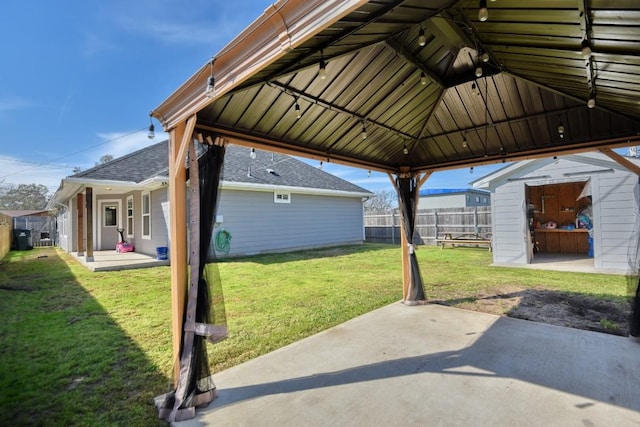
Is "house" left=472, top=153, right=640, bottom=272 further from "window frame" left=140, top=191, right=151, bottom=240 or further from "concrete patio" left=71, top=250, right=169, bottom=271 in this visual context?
"window frame" left=140, top=191, right=151, bottom=240

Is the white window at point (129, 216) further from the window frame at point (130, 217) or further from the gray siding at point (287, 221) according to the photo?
the gray siding at point (287, 221)

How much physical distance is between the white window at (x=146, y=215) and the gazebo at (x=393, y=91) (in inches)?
350

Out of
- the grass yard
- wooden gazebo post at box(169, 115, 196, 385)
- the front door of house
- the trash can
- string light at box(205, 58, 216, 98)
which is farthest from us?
the front door of house

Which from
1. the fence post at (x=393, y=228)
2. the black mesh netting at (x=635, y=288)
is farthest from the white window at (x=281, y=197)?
the black mesh netting at (x=635, y=288)

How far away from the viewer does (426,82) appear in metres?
3.32

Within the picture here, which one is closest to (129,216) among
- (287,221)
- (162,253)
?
(162,253)

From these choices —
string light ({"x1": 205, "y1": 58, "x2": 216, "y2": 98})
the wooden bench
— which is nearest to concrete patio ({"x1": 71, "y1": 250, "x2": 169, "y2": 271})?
string light ({"x1": 205, "y1": 58, "x2": 216, "y2": 98})

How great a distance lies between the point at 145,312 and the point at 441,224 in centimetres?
1262

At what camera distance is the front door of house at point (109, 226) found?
43.6 ft

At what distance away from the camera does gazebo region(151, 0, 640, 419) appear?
184cm

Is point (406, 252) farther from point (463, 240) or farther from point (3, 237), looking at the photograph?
point (3, 237)

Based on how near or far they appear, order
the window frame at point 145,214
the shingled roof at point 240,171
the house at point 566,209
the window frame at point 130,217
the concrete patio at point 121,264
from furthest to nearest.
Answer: the window frame at point 130,217
the window frame at point 145,214
the shingled roof at point 240,171
the concrete patio at point 121,264
the house at point 566,209

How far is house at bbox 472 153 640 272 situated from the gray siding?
655 cm

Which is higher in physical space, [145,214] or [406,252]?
[145,214]
